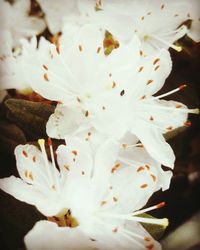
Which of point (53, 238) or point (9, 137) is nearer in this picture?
point (53, 238)

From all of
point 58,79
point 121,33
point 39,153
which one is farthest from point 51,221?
point 121,33

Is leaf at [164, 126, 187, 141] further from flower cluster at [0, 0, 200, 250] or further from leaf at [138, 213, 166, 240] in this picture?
leaf at [138, 213, 166, 240]

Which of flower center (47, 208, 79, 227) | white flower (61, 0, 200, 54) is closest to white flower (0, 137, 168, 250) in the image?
flower center (47, 208, 79, 227)

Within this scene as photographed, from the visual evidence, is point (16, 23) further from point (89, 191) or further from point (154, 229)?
point (154, 229)

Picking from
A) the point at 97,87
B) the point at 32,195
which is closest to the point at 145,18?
the point at 97,87

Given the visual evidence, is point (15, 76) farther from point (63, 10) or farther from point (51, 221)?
point (51, 221)
